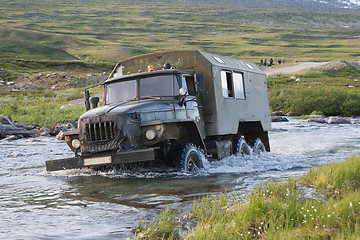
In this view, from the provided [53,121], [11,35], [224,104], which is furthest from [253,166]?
[11,35]

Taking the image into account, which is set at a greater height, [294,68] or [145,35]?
[145,35]

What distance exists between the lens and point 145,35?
483 feet

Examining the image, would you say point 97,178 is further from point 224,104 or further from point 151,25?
point 151,25

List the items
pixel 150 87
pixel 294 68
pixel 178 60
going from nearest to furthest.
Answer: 1. pixel 150 87
2. pixel 178 60
3. pixel 294 68

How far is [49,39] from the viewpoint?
112 metres

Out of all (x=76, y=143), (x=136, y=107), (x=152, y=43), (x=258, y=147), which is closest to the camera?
(x=136, y=107)

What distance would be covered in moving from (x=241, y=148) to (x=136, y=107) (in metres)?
4.95

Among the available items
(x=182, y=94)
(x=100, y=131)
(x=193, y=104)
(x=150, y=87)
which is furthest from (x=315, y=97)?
(x=100, y=131)

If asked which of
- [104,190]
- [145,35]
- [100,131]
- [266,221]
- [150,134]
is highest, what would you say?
[145,35]

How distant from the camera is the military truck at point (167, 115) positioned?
9648 mm

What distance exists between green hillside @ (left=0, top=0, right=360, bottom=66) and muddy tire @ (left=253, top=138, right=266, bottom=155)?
75.4 m

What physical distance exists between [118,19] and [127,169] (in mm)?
170702

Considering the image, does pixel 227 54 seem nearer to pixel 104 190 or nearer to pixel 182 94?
pixel 182 94

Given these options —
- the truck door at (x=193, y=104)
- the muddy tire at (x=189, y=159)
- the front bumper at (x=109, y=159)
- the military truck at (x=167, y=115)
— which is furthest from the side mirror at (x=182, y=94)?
the front bumper at (x=109, y=159)
